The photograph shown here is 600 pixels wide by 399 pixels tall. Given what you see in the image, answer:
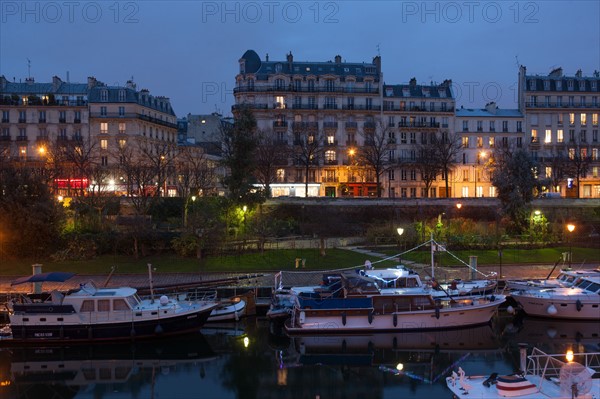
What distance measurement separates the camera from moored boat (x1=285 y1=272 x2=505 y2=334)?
2398cm

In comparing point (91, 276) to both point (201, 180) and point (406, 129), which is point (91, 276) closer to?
point (201, 180)

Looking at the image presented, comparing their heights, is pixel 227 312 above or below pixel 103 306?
below

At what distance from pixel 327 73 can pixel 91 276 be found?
45920 millimetres

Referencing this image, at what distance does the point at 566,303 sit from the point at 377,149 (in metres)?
40.8

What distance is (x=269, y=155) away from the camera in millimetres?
59906

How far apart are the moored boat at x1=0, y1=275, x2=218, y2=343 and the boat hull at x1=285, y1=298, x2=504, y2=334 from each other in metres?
4.98

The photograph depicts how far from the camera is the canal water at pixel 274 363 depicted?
1850 cm

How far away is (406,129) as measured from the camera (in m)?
70.8

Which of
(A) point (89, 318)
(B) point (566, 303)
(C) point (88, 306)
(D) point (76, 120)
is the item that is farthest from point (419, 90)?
(A) point (89, 318)

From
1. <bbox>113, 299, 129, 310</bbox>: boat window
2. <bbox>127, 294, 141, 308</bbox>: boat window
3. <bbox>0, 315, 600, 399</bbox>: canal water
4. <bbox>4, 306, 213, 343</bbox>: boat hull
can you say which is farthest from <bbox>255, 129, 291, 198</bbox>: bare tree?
<bbox>0, 315, 600, 399</bbox>: canal water

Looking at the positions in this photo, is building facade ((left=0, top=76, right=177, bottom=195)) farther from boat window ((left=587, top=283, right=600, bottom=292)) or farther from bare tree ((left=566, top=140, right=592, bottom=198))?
boat window ((left=587, top=283, right=600, bottom=292))

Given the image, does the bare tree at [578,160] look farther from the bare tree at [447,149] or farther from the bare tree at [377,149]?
the bare tree at [377,149]

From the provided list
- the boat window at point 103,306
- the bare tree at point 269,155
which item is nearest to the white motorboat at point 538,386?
the boat window at point 103,306

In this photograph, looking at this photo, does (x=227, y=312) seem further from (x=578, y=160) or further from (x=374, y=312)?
(x=578, y=160)
